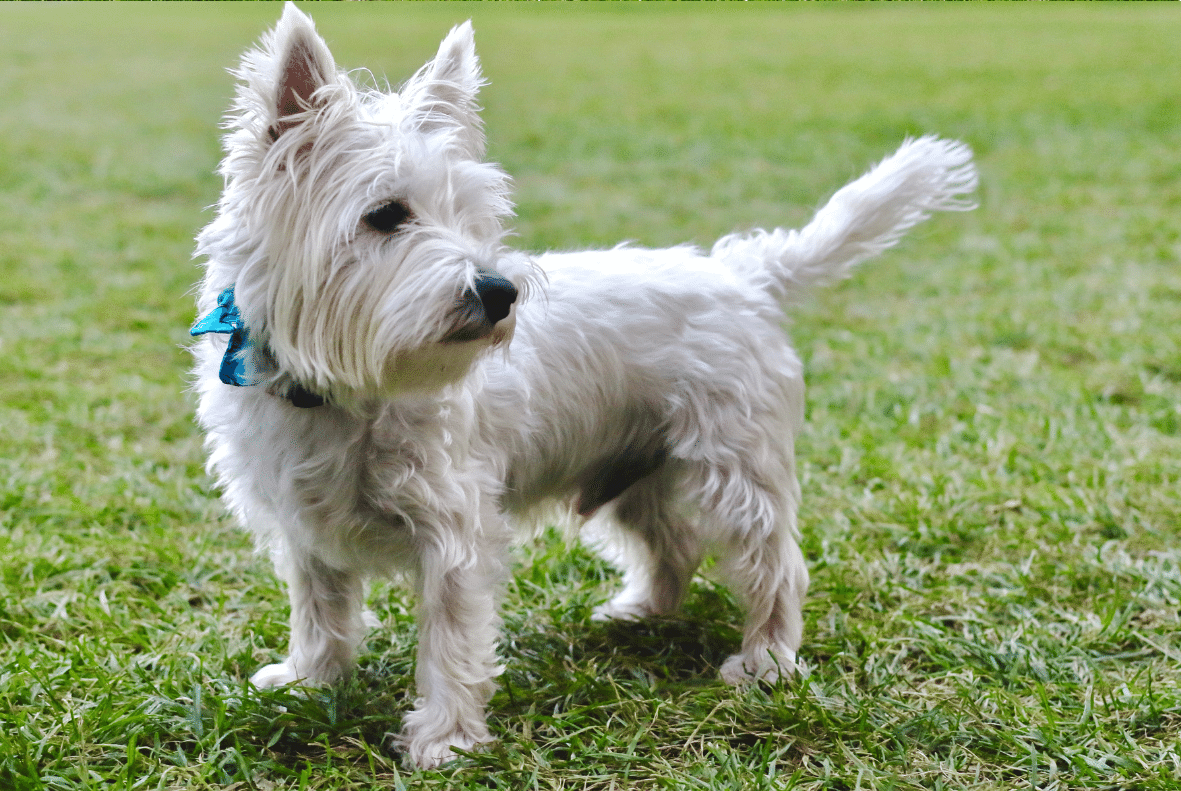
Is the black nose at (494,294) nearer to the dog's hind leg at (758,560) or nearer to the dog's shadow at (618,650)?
the dog's hind leg at (758,560)

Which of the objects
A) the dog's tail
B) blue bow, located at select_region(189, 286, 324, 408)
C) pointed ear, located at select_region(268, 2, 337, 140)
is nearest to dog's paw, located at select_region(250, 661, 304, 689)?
blue bow, located at select_region(189, 286, 324, 408)

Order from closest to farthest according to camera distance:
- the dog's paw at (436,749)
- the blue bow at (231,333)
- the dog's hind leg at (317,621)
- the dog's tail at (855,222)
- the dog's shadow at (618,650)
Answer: the blue bow at (231,333) → the dog's paw at (436,749) → the dog's hind leg at (317,621) → the dog's shadow at (618,650) → the dog's tail at (855,222)

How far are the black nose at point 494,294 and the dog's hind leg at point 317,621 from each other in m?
1.05

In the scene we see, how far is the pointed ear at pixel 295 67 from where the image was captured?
2.35 metres

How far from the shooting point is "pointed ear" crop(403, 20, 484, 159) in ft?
8.85

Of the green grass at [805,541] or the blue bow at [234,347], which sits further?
the green grass at [805,541]

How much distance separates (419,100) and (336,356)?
69 centimetres

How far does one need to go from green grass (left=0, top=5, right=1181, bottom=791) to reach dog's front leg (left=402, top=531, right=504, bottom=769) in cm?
9

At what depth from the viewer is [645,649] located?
11.3 feet

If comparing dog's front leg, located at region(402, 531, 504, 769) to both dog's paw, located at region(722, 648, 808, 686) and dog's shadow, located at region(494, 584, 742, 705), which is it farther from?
dog's paw, located at region(722, 648, 808, 686)

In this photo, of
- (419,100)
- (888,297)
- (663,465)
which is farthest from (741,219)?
(419,100)

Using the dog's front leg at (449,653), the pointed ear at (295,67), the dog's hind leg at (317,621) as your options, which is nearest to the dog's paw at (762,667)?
the dog's front leg at (449,653)

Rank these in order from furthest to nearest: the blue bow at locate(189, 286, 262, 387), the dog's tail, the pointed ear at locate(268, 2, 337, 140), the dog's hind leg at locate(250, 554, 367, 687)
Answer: the dog's tail < the dog's hind leg at locate(250, 554, 367, 687) < the blue bow at locate(189, 286, 262, 387) < the pointed ear at locate(268, 2, 337, 140)

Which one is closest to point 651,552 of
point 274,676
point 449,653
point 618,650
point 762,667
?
point 618,650
